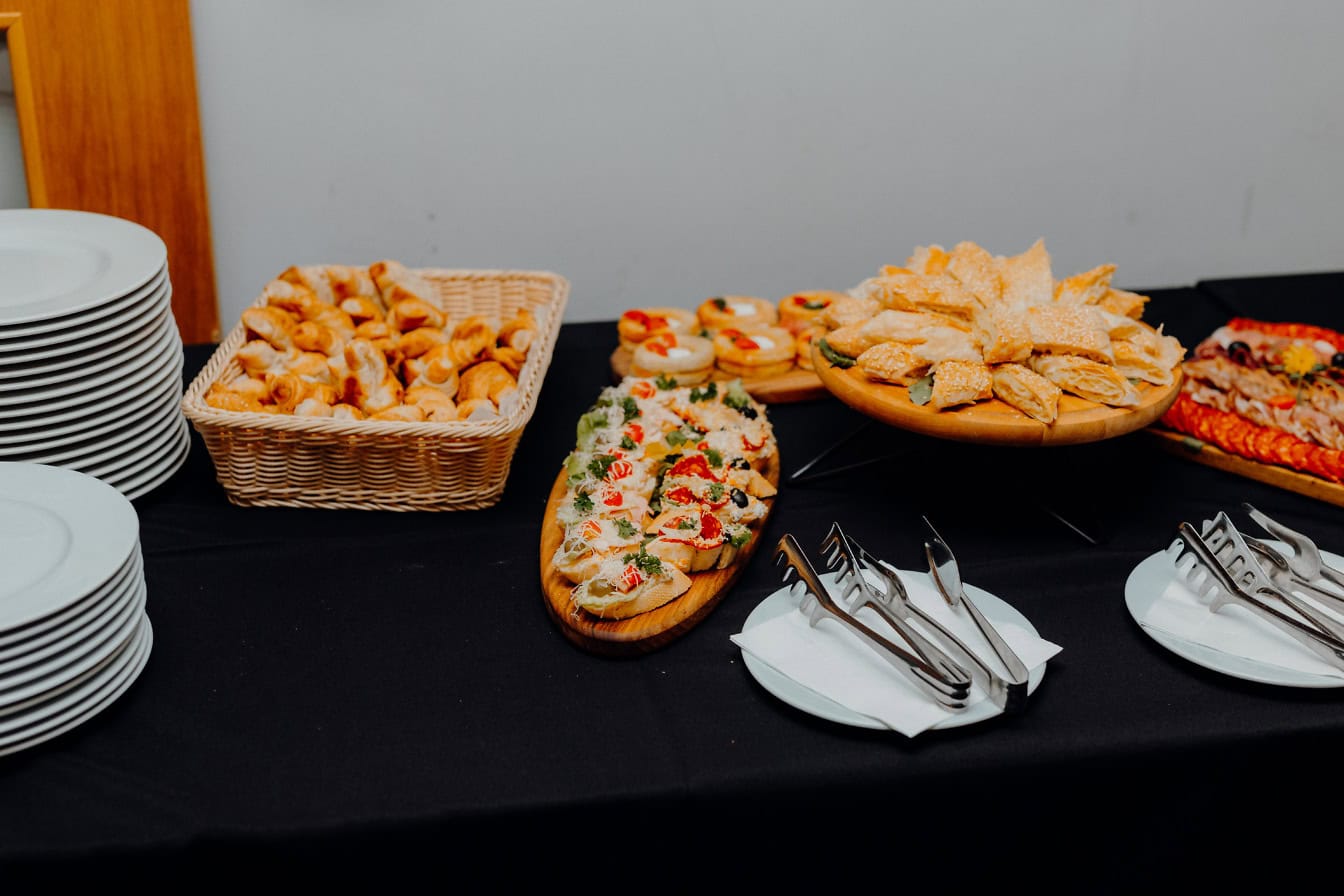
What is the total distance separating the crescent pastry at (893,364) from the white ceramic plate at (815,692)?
10.3 inches

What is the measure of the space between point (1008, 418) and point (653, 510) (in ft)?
1.44

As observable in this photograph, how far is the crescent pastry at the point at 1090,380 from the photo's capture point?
1.46m

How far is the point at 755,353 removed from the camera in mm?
1927

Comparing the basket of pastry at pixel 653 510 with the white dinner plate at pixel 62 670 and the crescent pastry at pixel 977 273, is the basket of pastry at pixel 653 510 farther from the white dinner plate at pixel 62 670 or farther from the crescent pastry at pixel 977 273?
the white dinner plate at pixel 62 670

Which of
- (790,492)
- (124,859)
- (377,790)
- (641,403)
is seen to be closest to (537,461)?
(641,403)

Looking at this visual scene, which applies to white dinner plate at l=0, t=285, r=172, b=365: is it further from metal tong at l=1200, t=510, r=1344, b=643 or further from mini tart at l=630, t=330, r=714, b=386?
metal tong at l=1200, t=510, r=1344, b=643

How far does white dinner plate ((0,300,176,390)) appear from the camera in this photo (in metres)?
1.41

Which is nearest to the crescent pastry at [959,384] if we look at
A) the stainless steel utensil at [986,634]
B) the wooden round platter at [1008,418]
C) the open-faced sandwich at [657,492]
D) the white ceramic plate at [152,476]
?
the wooden round platter at [1008,418]

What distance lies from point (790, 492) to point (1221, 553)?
551 millimetres

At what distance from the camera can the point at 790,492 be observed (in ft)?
5.50

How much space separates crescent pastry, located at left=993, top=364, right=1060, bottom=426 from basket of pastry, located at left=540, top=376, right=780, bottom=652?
326 millimetres

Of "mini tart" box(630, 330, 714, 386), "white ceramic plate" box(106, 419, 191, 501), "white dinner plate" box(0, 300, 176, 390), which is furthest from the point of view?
"mini tart" box(630, 330, 714, 386)

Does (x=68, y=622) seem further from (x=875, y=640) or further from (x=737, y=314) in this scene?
(x=737, y=314)

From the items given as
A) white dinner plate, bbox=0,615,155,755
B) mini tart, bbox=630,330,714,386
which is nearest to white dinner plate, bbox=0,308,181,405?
white dinner plate, bbox=0,615,155,755
